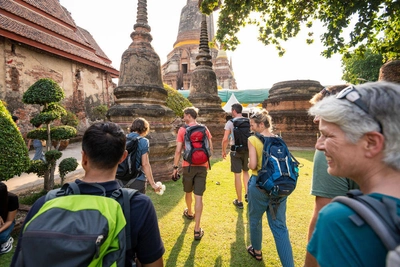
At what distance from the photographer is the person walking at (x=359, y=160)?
2.21ft

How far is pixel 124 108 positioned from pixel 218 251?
4032 millimetres

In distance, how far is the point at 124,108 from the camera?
217 inches

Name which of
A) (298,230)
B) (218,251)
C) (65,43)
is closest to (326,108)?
(218,251)

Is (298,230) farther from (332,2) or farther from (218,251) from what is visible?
(332,2)

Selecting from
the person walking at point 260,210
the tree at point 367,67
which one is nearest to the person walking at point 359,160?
the person walking at point 260,210

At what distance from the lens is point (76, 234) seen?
0.95 metres

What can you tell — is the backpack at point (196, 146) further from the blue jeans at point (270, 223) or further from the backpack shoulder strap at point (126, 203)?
the backpack shoulder strap at point (126, 203)

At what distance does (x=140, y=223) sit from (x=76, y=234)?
32cm

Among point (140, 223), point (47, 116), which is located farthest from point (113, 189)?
point (47, 116)

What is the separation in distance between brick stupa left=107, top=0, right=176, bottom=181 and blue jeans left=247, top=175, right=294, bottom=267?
336 centimetres

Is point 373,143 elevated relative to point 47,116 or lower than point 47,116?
lower

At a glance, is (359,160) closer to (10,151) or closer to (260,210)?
(260,210)

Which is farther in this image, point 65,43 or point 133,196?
point 65,43

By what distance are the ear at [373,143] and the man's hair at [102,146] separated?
4.02 feet
